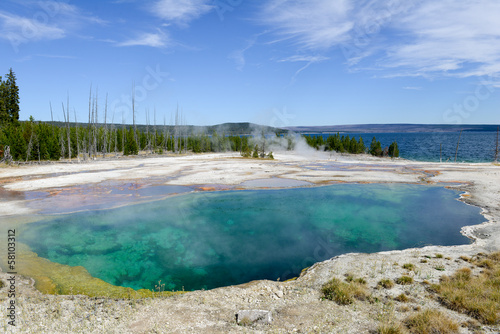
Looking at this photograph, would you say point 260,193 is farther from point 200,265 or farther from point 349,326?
point 349,326

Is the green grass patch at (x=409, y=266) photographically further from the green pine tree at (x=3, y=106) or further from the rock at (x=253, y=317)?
the green pine tree at (x=3, y=106)

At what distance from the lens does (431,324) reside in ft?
19.1

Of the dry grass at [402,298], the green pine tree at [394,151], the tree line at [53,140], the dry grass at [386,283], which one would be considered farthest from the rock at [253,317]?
the green pine tree at [394,151]

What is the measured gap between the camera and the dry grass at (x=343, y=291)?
7168 millimetres

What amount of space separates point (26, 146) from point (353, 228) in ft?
163

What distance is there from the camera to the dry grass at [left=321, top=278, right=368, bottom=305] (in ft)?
23.5

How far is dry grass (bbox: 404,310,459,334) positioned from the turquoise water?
13.6 feet

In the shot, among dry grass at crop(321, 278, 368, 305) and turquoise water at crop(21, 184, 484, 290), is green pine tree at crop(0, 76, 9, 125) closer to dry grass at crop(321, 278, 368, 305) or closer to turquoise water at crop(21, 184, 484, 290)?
turquoise water at crop(21, 184, 484, 290)

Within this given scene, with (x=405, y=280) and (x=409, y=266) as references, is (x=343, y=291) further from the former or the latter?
(x=409, y=266)

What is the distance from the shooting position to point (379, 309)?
22.2ft

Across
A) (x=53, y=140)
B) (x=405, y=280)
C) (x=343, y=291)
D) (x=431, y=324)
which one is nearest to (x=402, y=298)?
(x=405, y=280)

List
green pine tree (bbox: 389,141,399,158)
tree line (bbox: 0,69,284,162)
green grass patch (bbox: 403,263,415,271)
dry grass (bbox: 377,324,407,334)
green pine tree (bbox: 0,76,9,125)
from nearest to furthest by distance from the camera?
dry grass (bbox: 377,324,407,334), green grass patch (bbox: 403,263,415,271), tree line (bbox: 0,69,284,162), green pine tree (bbox: 0,76,9,125), green pine tree (bbox: 389,141,399,158)

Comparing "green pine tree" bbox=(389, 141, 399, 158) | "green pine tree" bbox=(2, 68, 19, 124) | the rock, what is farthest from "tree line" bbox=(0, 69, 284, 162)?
the rock

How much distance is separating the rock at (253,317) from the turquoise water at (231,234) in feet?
9.54
